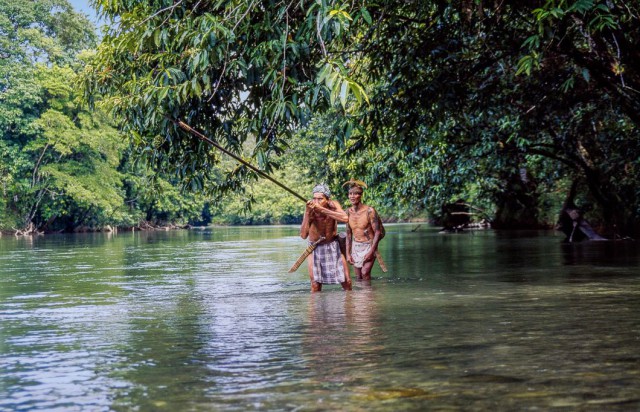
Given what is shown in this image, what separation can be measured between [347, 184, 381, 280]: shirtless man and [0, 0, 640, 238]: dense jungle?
4.04 ft

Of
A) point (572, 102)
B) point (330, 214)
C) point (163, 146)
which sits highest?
point (572, 102)

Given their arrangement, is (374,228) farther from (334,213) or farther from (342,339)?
(342,339)

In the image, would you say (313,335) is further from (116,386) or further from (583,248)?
(583,248)

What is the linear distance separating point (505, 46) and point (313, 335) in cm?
983

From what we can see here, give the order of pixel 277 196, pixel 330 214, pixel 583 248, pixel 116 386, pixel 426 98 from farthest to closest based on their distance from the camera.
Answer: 1. pixel 277 196
2. pixel 583 248
3. pixel 426 98
4. pixel 330 214
5. pixel 116 386

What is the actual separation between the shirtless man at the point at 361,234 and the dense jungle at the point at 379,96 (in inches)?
48.5

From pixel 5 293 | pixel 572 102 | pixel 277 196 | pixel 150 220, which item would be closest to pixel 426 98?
pixel 572 102

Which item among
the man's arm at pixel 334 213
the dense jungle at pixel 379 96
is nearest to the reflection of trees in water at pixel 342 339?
the man's arm at pixel 334 213

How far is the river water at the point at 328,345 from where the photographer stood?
529 centimetres

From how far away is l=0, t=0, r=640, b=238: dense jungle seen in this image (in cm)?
1173

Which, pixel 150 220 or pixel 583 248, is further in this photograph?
pixel 150 220

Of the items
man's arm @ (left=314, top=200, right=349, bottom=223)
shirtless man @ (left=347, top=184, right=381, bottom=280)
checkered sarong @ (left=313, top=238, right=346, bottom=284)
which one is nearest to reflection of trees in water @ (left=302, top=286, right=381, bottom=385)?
checkered sarong @ (left=313, top=238, right=346, bottom=284)

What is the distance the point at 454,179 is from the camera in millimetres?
32406

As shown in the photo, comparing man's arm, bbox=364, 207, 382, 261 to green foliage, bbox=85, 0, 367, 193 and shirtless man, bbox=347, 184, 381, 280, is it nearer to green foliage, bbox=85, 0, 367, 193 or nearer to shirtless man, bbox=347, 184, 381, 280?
shirtless man, bbox=347, 184, 381, 280
